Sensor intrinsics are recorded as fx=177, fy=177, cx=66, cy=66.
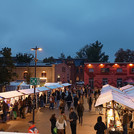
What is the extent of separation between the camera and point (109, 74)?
4428cm

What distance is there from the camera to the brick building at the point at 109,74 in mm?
43625

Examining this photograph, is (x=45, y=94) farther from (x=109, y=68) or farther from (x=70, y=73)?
(x=70, y=73)

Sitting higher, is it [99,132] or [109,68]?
[109,68]

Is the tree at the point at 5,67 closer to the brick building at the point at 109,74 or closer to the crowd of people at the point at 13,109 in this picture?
the crowd of people at the point at 13,109

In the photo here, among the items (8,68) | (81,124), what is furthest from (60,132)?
Result: (8,68)

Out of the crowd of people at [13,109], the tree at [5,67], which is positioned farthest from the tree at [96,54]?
the crowd of people at [13,109]

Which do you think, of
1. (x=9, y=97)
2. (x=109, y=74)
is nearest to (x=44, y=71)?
(x=109, y=74)

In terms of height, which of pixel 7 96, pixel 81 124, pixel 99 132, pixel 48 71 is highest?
pixel 48 71

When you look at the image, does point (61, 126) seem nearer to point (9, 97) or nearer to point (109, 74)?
point (9, 97)

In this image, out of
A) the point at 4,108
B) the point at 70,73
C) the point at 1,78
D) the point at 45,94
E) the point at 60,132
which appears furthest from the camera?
the point at 70,73

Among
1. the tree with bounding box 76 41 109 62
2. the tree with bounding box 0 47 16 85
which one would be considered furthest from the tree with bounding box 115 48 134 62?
the tree with bounding box 0 47 16 85

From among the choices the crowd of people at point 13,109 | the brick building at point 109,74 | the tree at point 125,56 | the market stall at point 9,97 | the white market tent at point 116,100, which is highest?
the tree at point 125,56

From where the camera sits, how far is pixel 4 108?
1330 centimetres

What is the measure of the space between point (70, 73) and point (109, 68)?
54.2 ft
